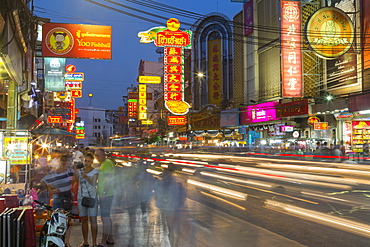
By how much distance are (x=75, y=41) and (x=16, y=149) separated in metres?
4.82

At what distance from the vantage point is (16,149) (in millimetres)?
11055

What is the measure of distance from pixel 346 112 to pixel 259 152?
7048 mm

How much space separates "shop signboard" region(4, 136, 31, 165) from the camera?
10.9m

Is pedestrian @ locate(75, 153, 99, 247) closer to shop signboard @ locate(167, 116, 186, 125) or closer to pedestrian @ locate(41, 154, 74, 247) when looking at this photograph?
pedestrian @ locate(41, 154, 74, 247)

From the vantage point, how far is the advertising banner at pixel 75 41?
1349 centimetres

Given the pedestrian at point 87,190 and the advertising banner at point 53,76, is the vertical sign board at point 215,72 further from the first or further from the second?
the pedestrian at point 87,190

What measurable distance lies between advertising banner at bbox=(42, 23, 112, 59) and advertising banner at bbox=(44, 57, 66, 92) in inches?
405

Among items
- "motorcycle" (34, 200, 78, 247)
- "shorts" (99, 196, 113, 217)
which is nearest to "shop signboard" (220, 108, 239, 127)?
"shorts" (99, 196, 113, 217)

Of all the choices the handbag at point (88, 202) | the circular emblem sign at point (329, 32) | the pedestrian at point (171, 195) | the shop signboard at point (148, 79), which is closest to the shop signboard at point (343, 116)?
the circular emblem sign at point (329, 32)

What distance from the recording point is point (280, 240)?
7.39m

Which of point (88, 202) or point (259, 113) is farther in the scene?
point (259, 113)

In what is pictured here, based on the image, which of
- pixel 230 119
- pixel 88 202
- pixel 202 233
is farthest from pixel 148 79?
pixel 88 202

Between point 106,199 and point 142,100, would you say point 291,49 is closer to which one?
point 106,199

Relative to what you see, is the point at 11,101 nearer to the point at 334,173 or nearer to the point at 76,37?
the point at 76,37
